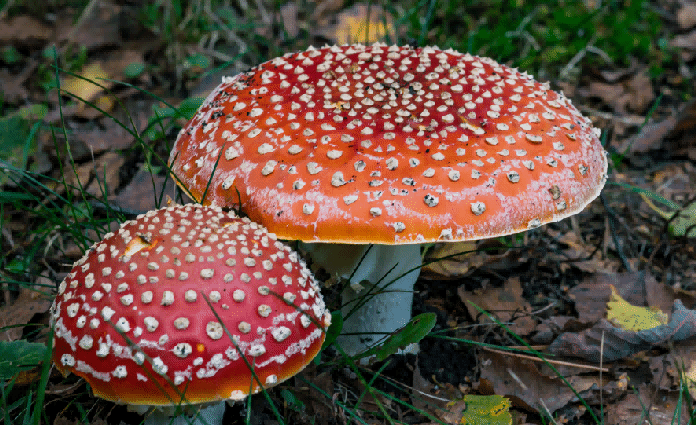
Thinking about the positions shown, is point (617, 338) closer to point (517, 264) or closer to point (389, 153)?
point (517, 264)

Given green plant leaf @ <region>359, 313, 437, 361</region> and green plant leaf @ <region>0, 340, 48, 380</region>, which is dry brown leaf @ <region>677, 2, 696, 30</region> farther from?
green plant leaf @ <region>0, 340, 48, 380</region>

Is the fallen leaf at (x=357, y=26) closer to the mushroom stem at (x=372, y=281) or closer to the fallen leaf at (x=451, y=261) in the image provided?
the fallen leaf at (x=451, y=261)

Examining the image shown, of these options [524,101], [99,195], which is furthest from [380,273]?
[99,195]

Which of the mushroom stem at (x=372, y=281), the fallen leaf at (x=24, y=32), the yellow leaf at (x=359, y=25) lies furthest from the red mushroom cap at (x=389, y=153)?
the fallen leaf at (x=24, y=32)

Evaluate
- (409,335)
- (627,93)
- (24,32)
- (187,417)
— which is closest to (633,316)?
(409,335)

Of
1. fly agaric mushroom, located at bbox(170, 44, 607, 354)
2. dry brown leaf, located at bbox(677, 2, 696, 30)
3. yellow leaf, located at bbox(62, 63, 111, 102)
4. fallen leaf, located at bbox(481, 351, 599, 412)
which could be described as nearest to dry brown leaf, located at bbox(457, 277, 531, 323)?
fallen leaf, located at bbox(481, 351, 599, 412)

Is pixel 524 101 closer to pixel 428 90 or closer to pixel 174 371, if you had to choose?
pixel 428 90
